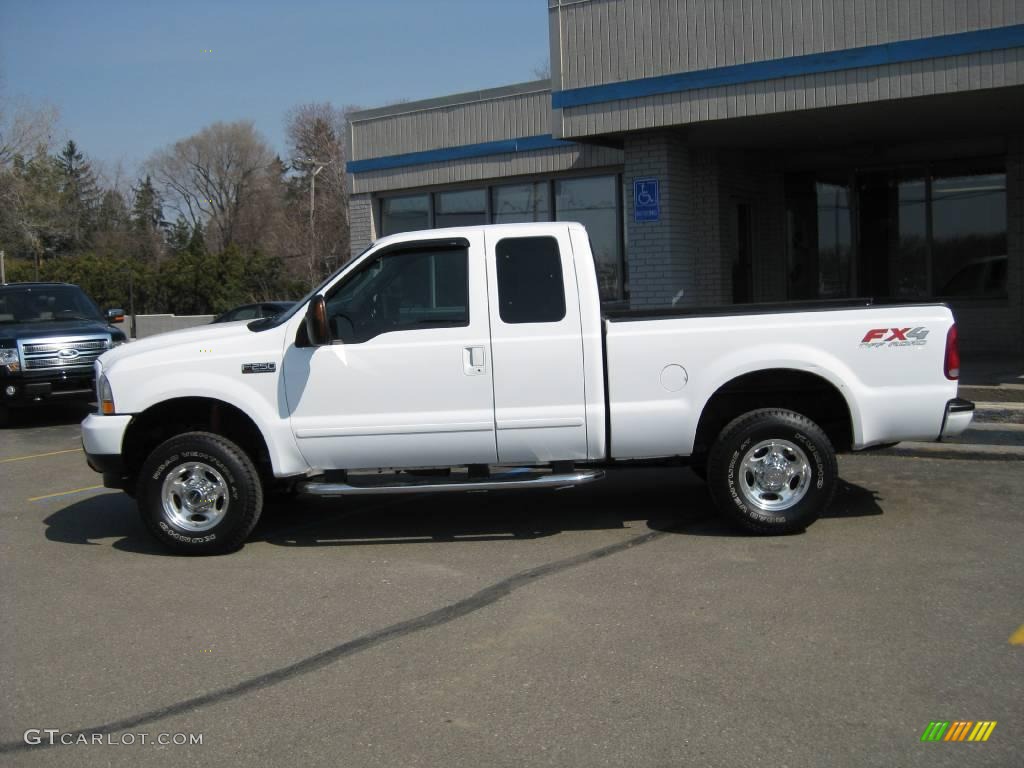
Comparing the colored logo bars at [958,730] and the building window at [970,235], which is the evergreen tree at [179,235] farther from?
the colored logo bars at [958,730]

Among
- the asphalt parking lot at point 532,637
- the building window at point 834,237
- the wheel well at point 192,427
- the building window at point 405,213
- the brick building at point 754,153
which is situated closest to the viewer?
the asphalt parking lot at point 532,637

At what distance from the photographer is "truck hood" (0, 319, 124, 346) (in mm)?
13815

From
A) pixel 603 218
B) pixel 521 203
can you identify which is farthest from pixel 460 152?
pixel 603 218

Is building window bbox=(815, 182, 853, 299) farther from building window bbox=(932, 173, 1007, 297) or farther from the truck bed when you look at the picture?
the truck bed

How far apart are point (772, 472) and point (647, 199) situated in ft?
23.5

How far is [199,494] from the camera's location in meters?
7.05

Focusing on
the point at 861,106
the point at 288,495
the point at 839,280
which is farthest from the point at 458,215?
the point at 288,495

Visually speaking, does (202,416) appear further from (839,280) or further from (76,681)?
(839,280)

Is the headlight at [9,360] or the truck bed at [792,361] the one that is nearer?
the truck bed at [792,361]

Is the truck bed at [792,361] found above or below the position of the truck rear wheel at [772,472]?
above

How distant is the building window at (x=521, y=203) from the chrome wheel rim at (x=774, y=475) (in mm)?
10703

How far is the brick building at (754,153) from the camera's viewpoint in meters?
11.2

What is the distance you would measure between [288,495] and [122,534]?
1.32 metres

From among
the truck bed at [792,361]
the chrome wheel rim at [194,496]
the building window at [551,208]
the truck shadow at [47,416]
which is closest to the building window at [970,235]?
the building window at [551,208]
